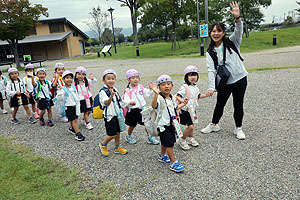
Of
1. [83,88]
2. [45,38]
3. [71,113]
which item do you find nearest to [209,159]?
[71,113]

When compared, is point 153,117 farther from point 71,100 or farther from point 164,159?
point 71,100

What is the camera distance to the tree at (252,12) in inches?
1200

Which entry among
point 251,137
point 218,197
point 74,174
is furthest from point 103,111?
point 251,137

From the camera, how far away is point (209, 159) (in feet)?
11.0

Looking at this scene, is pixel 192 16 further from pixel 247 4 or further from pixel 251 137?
pixel 251 137

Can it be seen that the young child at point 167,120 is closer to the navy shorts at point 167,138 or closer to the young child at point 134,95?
the navy shorts at point 167,138

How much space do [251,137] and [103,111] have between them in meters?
2.63

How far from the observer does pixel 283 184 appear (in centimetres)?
267

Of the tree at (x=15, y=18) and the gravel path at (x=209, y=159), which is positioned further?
the tree at (x=15, y=18)

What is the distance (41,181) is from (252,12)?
3835 cm

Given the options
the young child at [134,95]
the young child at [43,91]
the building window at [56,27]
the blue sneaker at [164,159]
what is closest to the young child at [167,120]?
the blue sneaker at [164,159]

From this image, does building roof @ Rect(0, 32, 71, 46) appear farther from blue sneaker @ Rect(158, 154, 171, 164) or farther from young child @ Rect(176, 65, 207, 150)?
blue sneaker @ Rect(158, 154, 171, 164)

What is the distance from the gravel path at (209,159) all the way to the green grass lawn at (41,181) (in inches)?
7.2

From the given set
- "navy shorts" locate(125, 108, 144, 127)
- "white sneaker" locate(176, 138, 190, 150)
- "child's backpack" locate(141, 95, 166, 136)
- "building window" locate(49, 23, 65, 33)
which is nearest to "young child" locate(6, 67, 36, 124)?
"navy shorts" locate(125, 108, 144, 127)
